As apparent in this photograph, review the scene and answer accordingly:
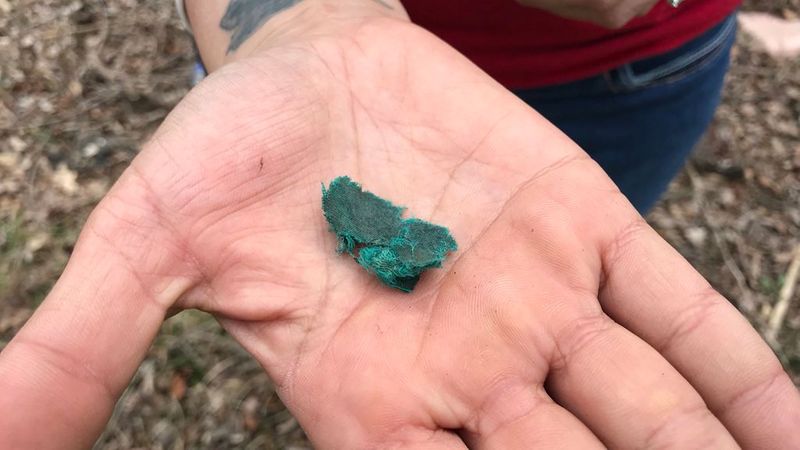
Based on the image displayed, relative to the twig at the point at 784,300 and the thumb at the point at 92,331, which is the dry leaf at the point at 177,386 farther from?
the twig at the point at 784,300

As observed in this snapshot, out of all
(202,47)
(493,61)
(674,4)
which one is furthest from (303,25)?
(674,4)

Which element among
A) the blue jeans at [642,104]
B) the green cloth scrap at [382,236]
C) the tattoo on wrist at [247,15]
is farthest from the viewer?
the blue jeans at [642,104]

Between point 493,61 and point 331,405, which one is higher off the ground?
point 493,61

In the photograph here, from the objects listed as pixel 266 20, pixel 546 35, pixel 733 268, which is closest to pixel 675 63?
pixel 546 35

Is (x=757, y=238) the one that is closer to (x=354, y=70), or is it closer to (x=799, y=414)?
(x=799, y=414)

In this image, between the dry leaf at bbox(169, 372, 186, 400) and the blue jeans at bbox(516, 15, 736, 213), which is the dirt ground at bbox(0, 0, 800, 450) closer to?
the dry leaf at bbox(169, 372, 186, 400)

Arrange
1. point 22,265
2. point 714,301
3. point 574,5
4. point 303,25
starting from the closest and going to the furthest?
point 714,301 → point 574,5 → point 303,25 → point 22,265

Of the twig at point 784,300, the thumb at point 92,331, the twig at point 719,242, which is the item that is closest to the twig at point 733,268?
the twig at point 719,242

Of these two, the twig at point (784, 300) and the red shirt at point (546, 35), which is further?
the twig at point (784, 300)
